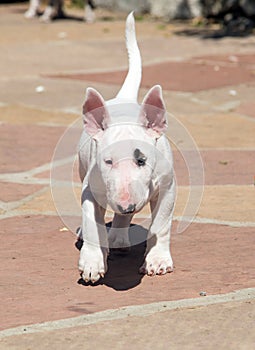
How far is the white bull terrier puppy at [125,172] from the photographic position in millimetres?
3744

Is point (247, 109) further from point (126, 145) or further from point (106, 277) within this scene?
point (126, 145)

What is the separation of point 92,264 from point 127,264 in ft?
1.51

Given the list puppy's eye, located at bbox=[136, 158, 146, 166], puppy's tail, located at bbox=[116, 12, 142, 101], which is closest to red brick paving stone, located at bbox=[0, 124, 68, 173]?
puppy's tail, located at bbox=[116, 12, 142, 101]

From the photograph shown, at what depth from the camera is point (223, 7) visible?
586 inches

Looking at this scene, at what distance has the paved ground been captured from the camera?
137 inches

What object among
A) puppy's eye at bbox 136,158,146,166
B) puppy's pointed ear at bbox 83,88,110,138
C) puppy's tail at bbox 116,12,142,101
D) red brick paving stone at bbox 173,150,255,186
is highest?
puppy's pointed ear at bbox 83,88,110,138

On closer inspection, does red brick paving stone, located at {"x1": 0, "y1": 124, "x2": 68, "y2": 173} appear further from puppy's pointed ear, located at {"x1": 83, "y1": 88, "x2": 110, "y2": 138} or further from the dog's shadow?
puppy's pointed ear, located at {"x1": 83, "y1": 88, "x2": 110, "y2": 138}

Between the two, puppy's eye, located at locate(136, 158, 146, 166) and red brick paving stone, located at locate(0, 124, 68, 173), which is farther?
red brick paving stone, located at locate(0, 124, 68, 173)

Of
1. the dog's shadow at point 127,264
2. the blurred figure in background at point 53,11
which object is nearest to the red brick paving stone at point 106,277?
the dog's shadow at point 127,264

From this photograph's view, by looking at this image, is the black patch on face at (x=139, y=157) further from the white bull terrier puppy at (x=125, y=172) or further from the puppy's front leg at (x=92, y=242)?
the puppy's front leg at (x=92, y=242)

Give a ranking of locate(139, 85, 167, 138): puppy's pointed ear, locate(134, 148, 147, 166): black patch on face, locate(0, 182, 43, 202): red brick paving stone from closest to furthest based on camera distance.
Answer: locate(134, 148, 147, 166): black patch on face, locate(139, 85, 167, 138): puppy's pointed ear, locate(0, 182, 43, 202): red brick paving stone

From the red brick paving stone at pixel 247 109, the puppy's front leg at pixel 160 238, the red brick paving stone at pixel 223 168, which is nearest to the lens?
the puppy's front leg at pixel 160 238

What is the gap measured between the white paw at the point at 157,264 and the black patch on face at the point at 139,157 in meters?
0.58

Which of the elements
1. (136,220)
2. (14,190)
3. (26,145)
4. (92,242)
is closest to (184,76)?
(26,145)
